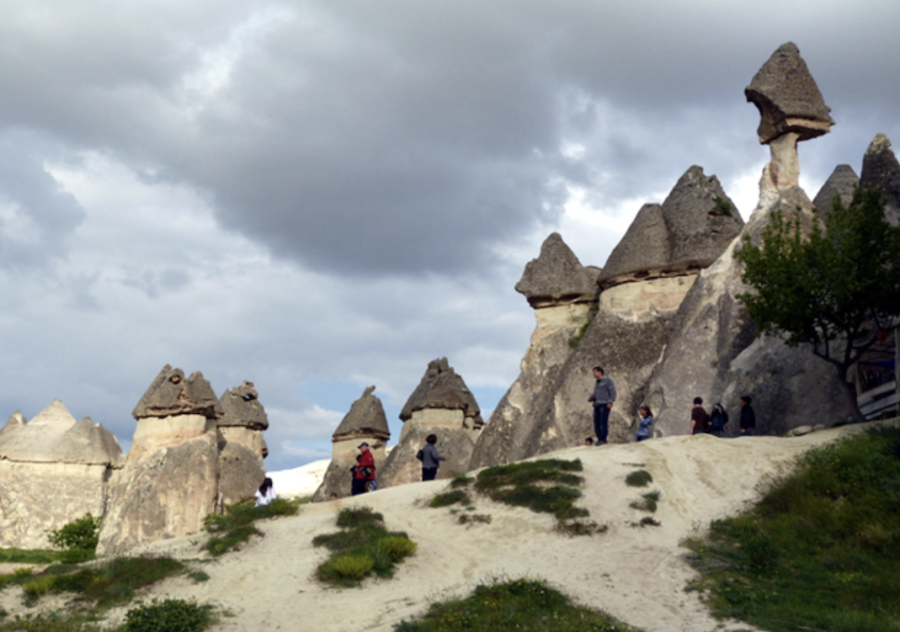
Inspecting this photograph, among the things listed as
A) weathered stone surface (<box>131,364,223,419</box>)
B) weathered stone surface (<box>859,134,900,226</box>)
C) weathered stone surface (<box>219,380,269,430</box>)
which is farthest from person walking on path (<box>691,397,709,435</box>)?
weathered stone surface (<box>219,380,269,430</box>)

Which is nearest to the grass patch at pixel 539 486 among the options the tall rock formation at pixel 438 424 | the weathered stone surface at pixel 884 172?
the weathered stone surface at pixel 884 172

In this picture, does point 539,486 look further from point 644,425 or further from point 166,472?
point 166,472

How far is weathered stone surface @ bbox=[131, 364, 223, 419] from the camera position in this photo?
23.7m

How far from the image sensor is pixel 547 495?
11.7 meters

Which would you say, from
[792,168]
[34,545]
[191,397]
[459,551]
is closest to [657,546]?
[459,551]

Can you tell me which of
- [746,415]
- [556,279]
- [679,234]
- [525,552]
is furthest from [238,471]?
[525,552]

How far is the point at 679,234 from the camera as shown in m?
22.2

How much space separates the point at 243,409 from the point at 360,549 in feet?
70.0

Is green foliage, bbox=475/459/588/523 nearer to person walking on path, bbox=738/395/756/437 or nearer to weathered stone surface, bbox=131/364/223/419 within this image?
person walking on path, bbox=738/395/756/437

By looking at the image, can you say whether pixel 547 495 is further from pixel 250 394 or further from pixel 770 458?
pixel 250 394

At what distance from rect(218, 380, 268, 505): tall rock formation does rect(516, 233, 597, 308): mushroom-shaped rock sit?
11818mm

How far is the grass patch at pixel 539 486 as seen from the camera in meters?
11.3

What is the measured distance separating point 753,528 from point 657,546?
130 cm

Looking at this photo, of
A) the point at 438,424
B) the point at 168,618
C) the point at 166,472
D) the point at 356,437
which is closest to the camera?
the point at 168,618
